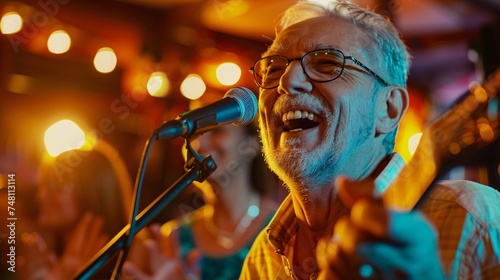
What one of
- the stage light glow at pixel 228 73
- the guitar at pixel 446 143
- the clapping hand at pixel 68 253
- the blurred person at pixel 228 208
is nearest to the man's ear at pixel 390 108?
the guitar at pixel 446 143

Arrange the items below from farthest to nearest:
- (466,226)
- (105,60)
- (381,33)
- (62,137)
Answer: (105,60) → (62,137) → (381,33) → (466,226)

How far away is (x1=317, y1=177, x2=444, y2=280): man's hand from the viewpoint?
0.81 m

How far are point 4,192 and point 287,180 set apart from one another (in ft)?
5.87

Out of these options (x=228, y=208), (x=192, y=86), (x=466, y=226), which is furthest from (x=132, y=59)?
(x=466, y=226)

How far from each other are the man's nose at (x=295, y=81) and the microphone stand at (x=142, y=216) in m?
0.30

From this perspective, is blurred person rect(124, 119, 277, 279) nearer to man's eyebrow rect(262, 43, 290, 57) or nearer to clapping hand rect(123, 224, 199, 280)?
clapping hand rect(123, 224, 199, 280)

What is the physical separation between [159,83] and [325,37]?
10.6ft

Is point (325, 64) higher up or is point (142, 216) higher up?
point (325, 64)

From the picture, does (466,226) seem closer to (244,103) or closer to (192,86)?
(244,103)

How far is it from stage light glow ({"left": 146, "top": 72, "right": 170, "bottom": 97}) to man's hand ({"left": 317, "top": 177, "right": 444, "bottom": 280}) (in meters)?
3.92

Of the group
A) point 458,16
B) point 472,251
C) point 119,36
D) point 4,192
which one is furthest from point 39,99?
point 472,251

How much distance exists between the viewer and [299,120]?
1595 mm

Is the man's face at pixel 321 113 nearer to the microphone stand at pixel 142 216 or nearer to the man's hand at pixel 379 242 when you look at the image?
the microphone stand at pixel 142 216

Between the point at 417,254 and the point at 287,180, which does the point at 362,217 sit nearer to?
the point at 417,254
